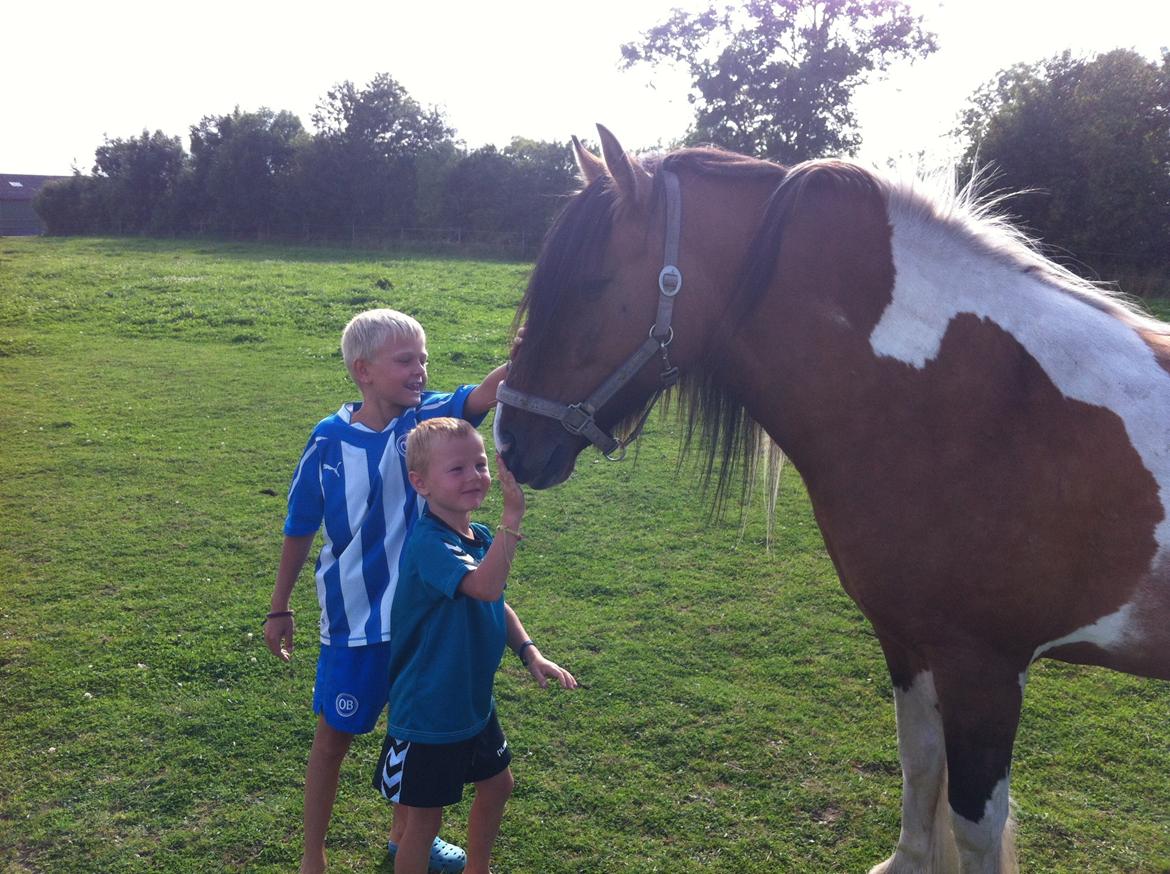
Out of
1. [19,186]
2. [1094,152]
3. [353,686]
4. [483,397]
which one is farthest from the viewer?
[19,186]

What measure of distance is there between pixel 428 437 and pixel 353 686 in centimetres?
86

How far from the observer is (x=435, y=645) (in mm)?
2027

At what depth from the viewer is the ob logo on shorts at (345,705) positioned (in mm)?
2320

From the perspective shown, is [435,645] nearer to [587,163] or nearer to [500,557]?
[500,557]

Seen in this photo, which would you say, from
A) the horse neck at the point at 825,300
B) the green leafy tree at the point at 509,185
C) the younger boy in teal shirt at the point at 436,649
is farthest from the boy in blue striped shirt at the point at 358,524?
the green leafy tree at the point at 509,185

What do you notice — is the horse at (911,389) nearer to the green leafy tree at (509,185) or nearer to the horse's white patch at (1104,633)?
the horse's white patch at (1104,633)

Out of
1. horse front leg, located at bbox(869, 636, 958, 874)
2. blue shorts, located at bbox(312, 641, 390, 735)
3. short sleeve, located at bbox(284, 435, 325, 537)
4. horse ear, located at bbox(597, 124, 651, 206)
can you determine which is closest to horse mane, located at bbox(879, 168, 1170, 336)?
horse ear, located at bbox(597, 124, 651, 206)

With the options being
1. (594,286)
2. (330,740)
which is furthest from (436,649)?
(594,286)

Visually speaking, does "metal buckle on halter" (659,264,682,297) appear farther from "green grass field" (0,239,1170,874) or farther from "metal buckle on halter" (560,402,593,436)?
"green grass field" (0,239,1170,874)

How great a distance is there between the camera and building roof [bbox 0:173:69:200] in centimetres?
5634

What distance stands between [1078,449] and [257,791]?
3054 millimetres

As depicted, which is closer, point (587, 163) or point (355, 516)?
point (587, 163)

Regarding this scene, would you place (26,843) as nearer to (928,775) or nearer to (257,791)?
(257,791)

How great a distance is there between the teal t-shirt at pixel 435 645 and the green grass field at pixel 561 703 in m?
0.89
